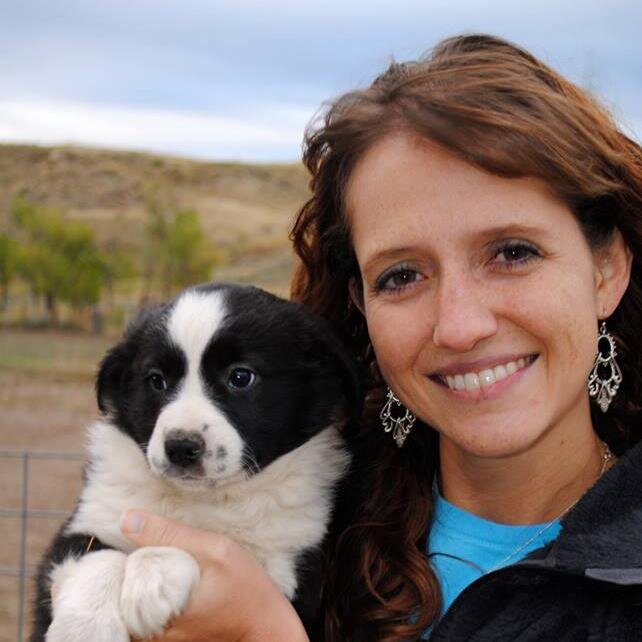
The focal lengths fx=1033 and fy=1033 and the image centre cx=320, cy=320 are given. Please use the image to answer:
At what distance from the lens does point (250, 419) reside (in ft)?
8.20

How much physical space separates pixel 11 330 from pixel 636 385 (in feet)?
79.6

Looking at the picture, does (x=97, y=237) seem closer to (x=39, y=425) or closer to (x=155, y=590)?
(x=39, y=425)

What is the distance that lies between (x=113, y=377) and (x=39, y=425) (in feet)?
39.4

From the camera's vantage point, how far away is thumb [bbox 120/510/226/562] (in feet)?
7.43

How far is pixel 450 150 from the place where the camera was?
2.04 meters

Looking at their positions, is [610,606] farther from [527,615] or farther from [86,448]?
[86,448]

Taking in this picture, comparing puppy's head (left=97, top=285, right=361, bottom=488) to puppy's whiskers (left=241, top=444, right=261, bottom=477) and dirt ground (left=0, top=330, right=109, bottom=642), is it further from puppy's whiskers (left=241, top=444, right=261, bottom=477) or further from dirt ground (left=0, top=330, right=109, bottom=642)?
dirt ground (left=0, top=330, right=109, bottom=642)

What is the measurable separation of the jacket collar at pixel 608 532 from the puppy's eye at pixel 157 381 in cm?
102

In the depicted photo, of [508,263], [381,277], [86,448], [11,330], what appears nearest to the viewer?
[508,263]

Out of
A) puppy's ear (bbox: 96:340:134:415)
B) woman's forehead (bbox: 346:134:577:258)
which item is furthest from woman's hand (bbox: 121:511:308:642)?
woman's forehead (bbox: 346:134:577:258)

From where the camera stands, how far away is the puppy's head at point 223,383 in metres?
2.35

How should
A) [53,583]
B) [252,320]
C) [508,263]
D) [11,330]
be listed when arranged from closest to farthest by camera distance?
[508,263]
[53,583]
[252,320]
[11,330]

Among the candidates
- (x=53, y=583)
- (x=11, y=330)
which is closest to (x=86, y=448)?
(x=53, y=583)

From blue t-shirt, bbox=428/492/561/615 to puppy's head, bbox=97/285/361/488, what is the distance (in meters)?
0.44
